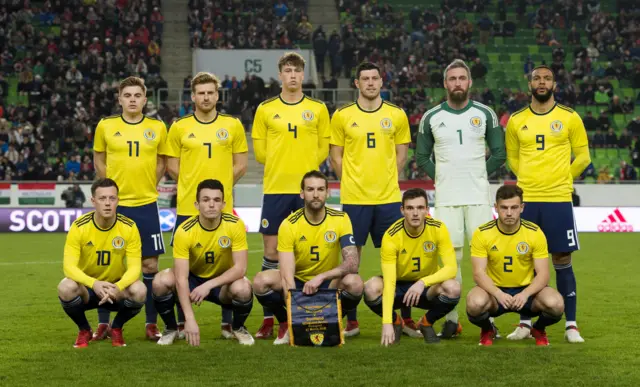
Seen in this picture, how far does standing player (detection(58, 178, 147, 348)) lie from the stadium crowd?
657 inches

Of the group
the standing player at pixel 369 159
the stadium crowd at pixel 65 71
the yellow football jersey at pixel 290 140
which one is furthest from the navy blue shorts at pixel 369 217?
the stadium crowd at pixel 65 71

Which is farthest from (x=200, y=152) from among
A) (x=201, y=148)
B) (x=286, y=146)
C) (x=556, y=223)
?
(x=556, y=223)

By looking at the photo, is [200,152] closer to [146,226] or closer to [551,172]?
[146,226]

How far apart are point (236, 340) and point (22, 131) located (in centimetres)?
1930

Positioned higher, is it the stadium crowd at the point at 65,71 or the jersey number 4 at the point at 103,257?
the stadium crowd at the point at 65,71

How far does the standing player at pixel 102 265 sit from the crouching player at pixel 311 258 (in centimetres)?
93

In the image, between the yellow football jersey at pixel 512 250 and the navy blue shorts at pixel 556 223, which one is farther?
the navy blue shorts at pixel 556 223

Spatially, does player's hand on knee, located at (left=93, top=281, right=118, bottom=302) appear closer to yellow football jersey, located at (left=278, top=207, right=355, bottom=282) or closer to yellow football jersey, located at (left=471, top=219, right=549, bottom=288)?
yellow football jersey, located at (left=278, top=207, right=355, bottom=282)

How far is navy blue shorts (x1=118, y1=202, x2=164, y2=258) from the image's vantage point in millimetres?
8141

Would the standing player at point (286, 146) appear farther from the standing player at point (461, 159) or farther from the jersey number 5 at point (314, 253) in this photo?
the standing player at point (461, 159)

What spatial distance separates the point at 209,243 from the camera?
767 cm

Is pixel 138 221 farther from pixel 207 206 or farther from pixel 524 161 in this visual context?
pixel 524 161

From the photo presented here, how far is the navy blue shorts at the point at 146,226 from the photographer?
8141mm

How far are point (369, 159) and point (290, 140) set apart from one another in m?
0.65
